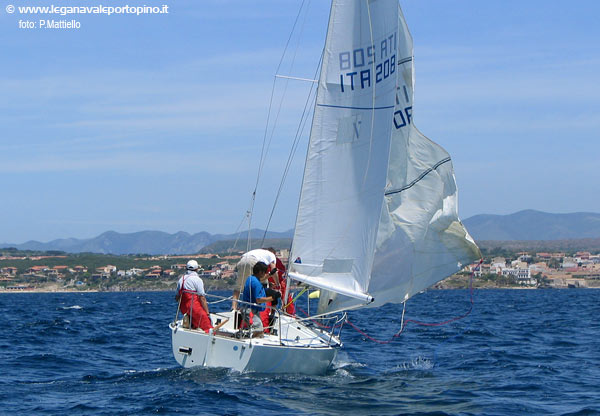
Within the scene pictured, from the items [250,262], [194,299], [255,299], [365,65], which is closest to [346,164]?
[365,65]

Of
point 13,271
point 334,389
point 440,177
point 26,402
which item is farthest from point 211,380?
point 13,271

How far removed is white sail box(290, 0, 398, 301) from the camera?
47.7 feet

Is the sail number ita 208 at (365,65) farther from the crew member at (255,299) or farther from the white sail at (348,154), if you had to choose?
the crew member at (255,299)

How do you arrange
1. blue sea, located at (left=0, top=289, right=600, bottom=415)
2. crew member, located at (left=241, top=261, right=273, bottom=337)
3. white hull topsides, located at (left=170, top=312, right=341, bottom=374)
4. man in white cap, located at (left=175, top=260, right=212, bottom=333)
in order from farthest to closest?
man in white cap, located at (left=175, top=260, right=212, bottom=333) → crew member, located at (left=241, top=261, right=273, bottom=337) → white hull topsides, located at (left=170, top=312, right=341, bottom=374) → blue sea, located at (left=0, top=289, right=600, bottom=415)

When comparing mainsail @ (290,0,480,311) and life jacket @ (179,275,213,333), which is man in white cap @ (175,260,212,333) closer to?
life jacket @ (179,275,213,333)

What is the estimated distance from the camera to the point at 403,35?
55.1ft

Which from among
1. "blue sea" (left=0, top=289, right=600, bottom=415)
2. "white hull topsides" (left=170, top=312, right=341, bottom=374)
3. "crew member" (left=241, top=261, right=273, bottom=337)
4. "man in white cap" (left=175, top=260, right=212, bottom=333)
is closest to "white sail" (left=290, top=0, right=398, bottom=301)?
"crew member" (left=241, top=261, right=273, bottom=337)

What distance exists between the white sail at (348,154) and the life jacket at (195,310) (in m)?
1.75

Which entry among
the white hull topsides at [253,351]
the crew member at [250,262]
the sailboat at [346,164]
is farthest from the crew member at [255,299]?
the crew member at [250,262]

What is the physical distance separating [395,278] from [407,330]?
1017cm

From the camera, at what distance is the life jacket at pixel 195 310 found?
14055 millimetres

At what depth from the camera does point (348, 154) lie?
14664 mm

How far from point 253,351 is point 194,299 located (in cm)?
158

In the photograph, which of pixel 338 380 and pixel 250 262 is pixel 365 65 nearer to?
pixel 250 262
